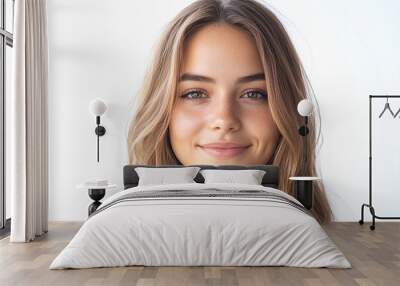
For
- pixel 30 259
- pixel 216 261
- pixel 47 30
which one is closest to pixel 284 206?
pixel 216 261

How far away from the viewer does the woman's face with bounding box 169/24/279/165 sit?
6.81 m

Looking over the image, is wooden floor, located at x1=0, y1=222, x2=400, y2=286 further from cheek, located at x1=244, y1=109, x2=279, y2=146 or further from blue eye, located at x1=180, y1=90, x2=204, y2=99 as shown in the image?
blue eye, located at x1=180, y1=90, x2=204, y2=99

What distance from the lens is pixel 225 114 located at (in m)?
6.80

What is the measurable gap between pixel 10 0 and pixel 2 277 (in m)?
3.76

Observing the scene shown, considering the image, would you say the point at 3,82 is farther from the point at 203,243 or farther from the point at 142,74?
the point at 203,243

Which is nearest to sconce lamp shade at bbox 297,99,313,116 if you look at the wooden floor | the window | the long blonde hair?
the long blonde hair

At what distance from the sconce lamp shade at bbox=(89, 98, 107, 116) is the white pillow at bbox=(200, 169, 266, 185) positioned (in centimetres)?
147

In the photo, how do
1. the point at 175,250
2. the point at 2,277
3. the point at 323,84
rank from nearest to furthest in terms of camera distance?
the point at 2,277, the point at 175,250, the point at 323,84

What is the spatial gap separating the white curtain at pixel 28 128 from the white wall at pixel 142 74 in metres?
0.72

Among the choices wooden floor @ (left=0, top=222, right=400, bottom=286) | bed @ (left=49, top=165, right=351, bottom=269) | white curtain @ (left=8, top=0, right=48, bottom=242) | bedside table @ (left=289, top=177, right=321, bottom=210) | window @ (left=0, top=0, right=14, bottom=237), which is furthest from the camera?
bedside table @ (left=289, top=177, right=321, bottom=210)

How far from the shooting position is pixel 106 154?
23.3 feet

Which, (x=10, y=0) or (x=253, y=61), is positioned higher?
(x=10, y=0)

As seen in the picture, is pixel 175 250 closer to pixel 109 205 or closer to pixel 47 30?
pixel 109 205

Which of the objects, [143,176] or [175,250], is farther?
[143,176]
